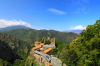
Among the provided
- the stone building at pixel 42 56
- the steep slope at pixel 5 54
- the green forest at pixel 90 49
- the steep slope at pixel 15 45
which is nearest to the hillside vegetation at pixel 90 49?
the green forest at pixel 90 49

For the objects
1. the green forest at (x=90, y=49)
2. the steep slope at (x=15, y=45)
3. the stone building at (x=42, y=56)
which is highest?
the green forest at (x=90, y=49)

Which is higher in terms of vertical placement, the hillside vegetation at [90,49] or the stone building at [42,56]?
the hillside vegetation at [90,49]

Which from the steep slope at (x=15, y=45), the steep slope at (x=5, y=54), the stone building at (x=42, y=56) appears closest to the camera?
the stone building at (x=42, y=56)

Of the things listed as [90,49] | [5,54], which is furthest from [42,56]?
[5,54]

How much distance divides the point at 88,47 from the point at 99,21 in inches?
149

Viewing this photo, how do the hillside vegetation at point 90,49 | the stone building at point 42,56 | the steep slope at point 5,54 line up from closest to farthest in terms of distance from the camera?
1. the hillside vegetation at point 90,49
2. the stone building at point 42,56
3. the steep slope at point 5,54

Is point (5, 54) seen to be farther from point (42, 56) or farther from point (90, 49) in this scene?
point (90, 49)

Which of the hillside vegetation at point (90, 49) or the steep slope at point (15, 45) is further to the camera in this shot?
the steep slope at point (15, 45)

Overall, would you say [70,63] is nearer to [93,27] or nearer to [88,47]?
[88,47]

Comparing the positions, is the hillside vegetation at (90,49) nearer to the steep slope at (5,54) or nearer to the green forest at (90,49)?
the green forest at (90,49)

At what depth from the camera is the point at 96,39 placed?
6988mm

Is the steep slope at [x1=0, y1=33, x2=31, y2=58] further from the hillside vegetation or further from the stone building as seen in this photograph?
the hillside vegetation

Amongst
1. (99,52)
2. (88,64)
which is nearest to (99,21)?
(99,52)

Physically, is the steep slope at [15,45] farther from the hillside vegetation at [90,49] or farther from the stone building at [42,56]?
the hillside vegetation at [90,49]
